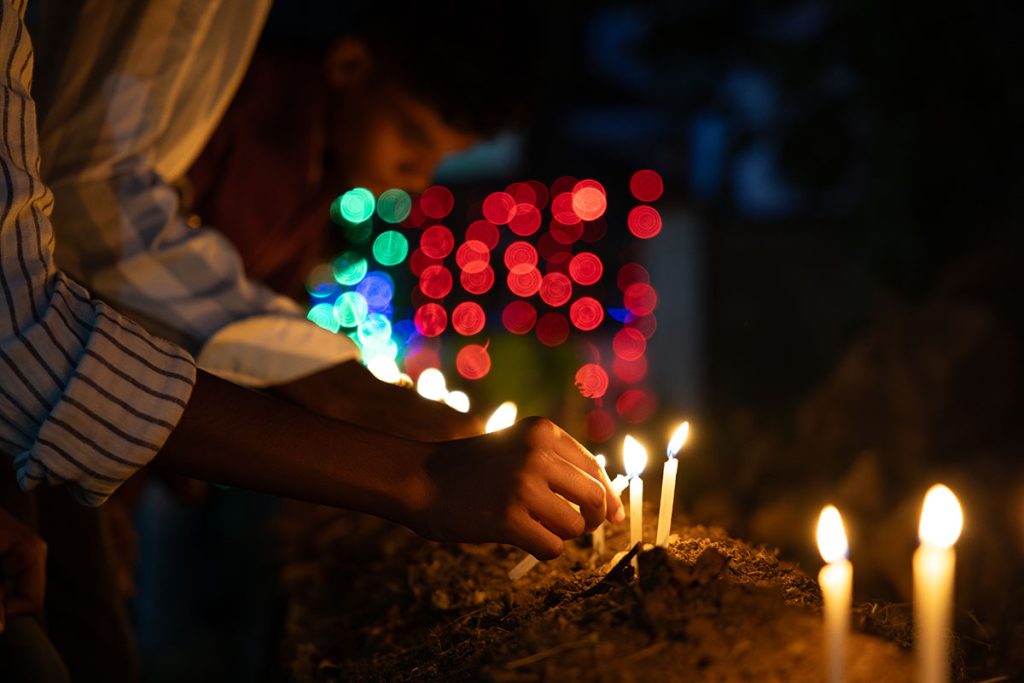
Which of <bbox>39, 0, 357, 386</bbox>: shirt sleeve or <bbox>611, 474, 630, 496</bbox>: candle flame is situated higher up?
<bbox>39, 0, 357, 386</bbox>: shirt sleeve

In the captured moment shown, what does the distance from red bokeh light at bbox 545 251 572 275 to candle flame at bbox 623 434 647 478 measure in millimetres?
9423

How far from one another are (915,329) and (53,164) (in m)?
5.57

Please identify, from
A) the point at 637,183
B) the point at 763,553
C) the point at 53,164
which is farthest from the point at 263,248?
the point at 637,183

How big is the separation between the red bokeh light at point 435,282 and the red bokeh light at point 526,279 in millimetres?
917

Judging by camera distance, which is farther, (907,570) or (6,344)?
(907,570)

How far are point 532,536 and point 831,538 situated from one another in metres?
0.51

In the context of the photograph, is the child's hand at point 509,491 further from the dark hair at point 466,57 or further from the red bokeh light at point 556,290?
the red bokeh light at point 556,290

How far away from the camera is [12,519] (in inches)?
77.6

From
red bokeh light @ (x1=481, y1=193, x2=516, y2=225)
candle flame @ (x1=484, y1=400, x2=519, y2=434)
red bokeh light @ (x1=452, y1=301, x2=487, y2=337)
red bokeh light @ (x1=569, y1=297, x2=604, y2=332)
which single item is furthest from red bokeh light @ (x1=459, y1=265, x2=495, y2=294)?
candle flame @ (x1=484, y1=400, x2=519, y2=434)

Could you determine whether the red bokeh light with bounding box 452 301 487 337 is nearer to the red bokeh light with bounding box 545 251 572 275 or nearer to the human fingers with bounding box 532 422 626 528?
the red bokeh light with bounding box 545 251 572 275

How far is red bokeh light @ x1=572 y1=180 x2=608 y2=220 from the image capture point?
11.6 m

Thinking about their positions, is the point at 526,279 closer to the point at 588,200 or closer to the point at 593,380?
the point at 588,200

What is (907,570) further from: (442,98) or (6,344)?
(6,344)

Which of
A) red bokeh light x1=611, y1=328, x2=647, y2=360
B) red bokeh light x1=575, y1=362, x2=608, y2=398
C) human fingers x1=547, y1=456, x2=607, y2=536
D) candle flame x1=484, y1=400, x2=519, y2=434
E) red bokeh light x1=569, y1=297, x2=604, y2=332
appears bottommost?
human fingers x1=547, y1=456, x2=607, y2=536
